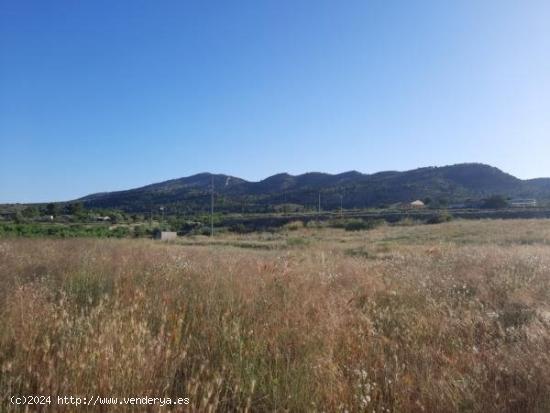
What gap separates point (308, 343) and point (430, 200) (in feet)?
283

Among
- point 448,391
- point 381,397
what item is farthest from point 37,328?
point 448,391

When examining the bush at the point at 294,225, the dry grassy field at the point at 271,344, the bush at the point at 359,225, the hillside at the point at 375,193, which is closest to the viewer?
the dry grassy field at the point at 271,344

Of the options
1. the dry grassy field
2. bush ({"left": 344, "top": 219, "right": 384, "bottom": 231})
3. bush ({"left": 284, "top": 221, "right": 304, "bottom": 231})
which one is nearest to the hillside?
bush ({"left": 284, "top": 221, "right": 304, "bottom": 231})

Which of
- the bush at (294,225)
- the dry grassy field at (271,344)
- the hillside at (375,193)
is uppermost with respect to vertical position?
the hillside at (375,193)

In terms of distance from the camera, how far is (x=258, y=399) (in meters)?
2.72

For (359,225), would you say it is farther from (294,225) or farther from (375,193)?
(375,193)

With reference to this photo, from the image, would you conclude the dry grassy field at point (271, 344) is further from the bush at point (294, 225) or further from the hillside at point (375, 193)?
the hillside at point (375, 193)

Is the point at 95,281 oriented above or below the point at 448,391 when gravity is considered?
above

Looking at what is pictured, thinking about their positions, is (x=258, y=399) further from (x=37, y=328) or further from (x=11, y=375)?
(x=37, y=328)

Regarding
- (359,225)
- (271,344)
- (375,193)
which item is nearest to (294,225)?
(359,225)

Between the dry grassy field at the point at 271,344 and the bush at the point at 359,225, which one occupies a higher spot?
the dry grassy field at the point at 271,344

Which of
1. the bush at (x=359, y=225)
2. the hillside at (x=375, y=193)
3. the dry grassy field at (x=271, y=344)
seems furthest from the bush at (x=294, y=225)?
the dry grassy field at (x=271, y=344)

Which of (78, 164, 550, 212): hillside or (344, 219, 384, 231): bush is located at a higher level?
(78, 164, 550, 212): hillside

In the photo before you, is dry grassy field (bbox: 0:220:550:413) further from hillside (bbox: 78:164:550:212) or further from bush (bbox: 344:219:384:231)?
hillside (bbox: 78:164:550:212)
